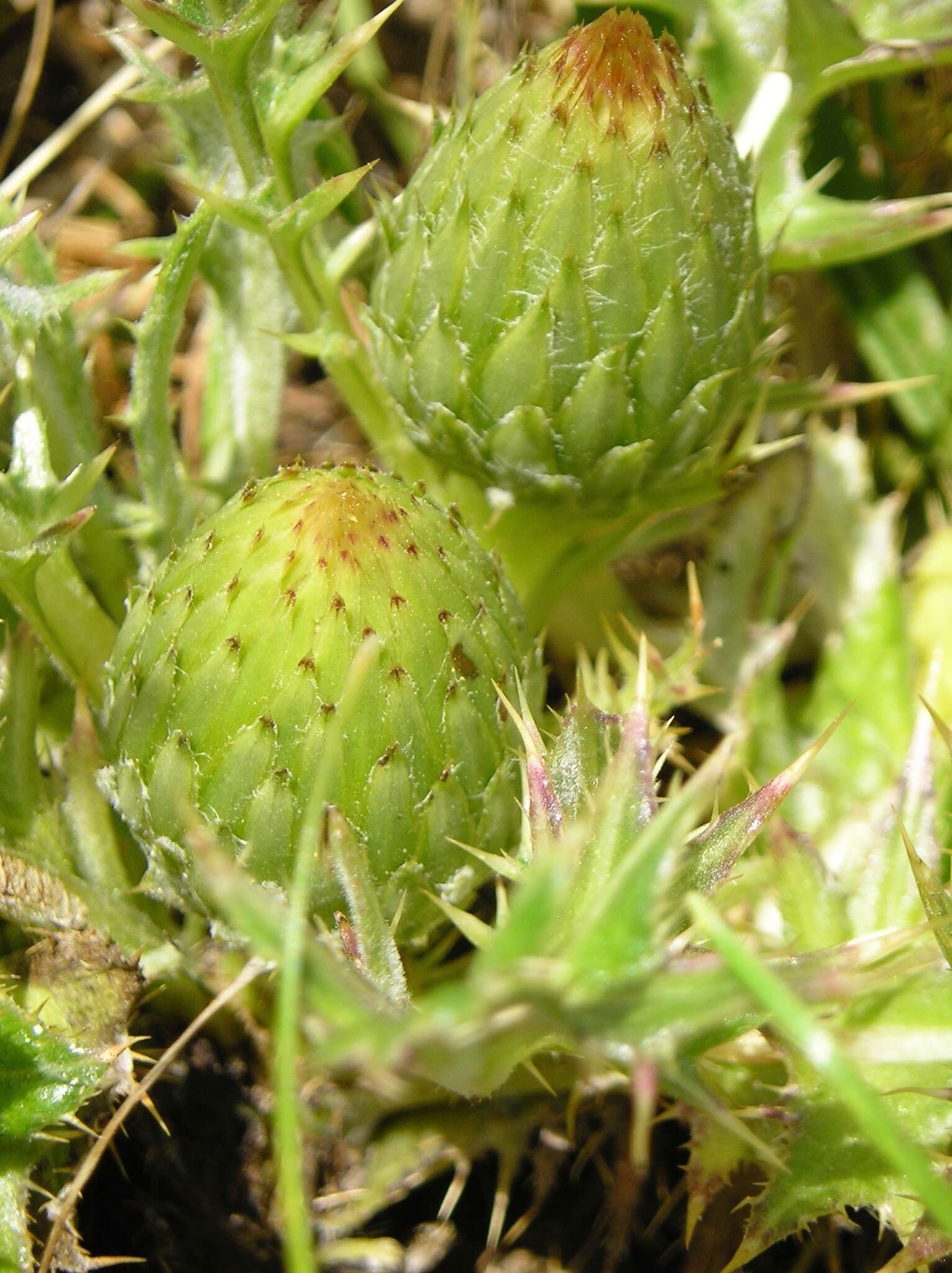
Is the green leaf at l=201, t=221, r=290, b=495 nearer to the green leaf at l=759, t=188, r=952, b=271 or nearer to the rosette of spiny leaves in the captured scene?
the rosette of spiny leaves

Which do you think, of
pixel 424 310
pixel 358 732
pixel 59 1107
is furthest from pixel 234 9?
pixel 59 1107

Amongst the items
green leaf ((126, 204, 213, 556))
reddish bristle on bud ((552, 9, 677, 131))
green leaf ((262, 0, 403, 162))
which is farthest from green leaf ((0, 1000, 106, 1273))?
reddish bristle on bud ((552, 9, 677, 131))

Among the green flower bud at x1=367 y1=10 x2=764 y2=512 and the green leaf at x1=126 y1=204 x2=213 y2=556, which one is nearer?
the green flower bud at x1=367 y1=10 x2=764 y2=512

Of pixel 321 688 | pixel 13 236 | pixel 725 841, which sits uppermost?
pixel 13 236

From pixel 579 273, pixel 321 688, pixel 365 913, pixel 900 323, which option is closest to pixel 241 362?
pixel 579 273

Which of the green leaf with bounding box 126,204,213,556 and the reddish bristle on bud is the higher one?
the reddish bristle on bud

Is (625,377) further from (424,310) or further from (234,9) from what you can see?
(234,9)

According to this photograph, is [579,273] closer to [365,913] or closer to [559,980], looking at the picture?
[365,913]
